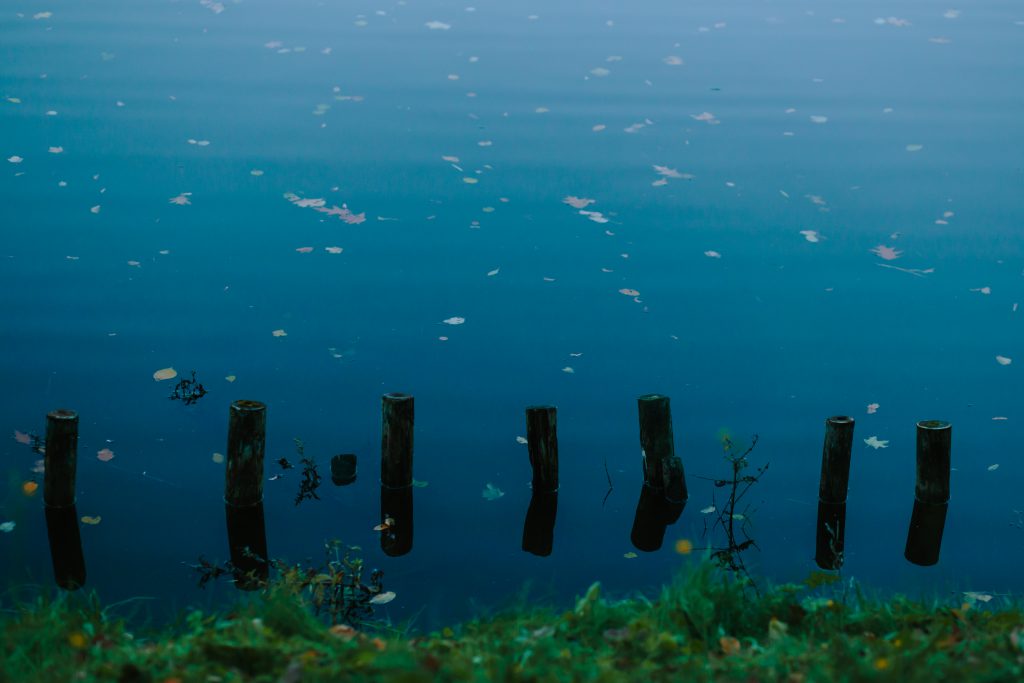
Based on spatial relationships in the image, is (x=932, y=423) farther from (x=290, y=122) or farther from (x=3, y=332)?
(x=290, y=122)

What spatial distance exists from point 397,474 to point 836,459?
3.12m

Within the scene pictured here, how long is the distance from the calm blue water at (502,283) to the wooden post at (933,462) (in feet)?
1.07

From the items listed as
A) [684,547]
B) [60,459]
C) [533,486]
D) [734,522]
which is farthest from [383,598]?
[734,522]

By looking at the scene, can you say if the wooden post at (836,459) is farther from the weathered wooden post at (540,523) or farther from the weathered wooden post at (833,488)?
the weathered wooden post at (540,523)

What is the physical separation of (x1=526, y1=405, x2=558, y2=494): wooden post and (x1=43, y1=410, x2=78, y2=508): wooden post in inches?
120

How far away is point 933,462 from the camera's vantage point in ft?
27.0

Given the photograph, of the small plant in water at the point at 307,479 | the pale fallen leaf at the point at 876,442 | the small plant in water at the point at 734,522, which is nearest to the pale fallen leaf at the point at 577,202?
the pale fallen leaf at the point at 876,442

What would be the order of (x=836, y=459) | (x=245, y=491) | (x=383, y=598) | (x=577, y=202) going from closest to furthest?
(x=383, y=598), (x=245, y=491), (x=836, y=459), (x=577, y=202)

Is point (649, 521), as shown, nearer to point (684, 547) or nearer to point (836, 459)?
point (684, 547)

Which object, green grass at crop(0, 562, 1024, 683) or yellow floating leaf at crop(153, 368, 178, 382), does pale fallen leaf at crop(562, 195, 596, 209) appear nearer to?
yellow floating leaf at crop(153, 368, 178, 382)

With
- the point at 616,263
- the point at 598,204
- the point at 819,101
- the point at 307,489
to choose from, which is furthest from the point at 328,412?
the point at 819,101

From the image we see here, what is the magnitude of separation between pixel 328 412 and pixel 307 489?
4.00ft

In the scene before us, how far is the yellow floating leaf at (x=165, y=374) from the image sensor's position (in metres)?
10.2

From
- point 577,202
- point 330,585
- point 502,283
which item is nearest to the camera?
point 330,585
